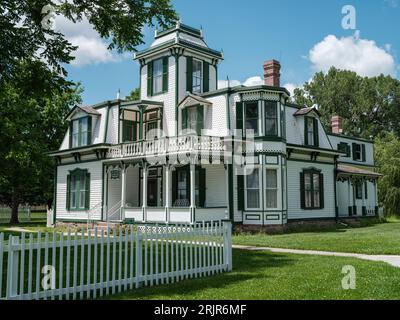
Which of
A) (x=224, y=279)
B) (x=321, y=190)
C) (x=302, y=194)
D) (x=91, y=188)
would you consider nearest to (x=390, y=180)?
(x=321, y=190)

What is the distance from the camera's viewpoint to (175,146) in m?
22.9

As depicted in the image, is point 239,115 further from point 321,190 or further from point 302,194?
point 321,190

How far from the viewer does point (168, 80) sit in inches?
1067

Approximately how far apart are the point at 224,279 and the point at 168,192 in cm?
1325

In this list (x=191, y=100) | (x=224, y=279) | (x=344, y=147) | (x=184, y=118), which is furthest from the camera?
(x=344, y=147)

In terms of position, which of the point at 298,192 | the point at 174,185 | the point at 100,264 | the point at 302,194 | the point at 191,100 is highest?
the point at 191,100

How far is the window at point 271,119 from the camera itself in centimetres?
2384

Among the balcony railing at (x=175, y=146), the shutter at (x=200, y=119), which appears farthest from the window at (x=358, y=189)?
the balcony railing at (x=175, y=146)

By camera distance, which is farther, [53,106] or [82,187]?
[53,106]

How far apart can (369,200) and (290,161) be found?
42.4 ft

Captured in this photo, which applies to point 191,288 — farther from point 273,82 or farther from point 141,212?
point 273,82

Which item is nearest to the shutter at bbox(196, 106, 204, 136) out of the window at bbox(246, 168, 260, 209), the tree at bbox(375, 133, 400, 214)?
the window at bbox(246, 168, 260, 209)

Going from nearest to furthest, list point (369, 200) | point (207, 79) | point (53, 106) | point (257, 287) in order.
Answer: point (257, 287)
point (207, 79)
point (369, 200)
point (53, 106)
